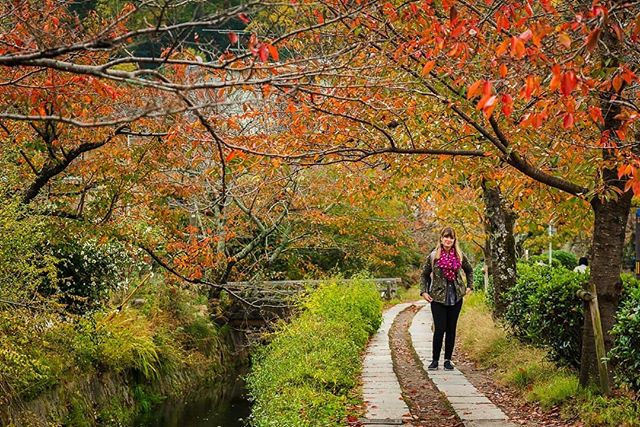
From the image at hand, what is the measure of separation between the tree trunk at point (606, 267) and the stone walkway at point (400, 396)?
100 cm

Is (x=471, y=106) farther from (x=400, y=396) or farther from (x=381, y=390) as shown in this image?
(x=381, y=390)

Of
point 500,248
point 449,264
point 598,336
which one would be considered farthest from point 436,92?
point 500,248

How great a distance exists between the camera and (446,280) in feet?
29.2

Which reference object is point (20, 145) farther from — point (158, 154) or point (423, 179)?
point (423, 179)

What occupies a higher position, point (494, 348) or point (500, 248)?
point (500, 248)

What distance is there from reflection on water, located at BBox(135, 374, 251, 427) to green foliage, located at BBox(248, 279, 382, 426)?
99cm

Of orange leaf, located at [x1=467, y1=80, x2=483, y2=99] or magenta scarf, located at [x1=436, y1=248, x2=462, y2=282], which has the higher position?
orange leaf, located at [x1=467, y1=80, x2=483, y2=99]

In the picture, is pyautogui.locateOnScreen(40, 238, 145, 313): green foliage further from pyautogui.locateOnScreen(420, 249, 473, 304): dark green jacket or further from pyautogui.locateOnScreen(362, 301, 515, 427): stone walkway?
pyautogui.locateOnScreen(420, 249, 473, 304): dark green jacket

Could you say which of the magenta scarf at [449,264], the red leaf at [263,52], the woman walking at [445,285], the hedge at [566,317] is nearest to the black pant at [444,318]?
the woman walking at [445,285]

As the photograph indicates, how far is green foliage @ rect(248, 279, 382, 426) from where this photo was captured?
6.83m

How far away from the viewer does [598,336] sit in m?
6.54

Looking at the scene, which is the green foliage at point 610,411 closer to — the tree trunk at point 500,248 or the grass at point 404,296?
the tree trunk at point 500,248

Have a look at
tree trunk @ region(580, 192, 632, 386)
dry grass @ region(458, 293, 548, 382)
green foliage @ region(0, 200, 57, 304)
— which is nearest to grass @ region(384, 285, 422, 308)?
dry grass @ region(458, 293, 548, 382)

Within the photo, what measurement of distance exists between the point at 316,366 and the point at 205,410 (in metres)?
5.08
